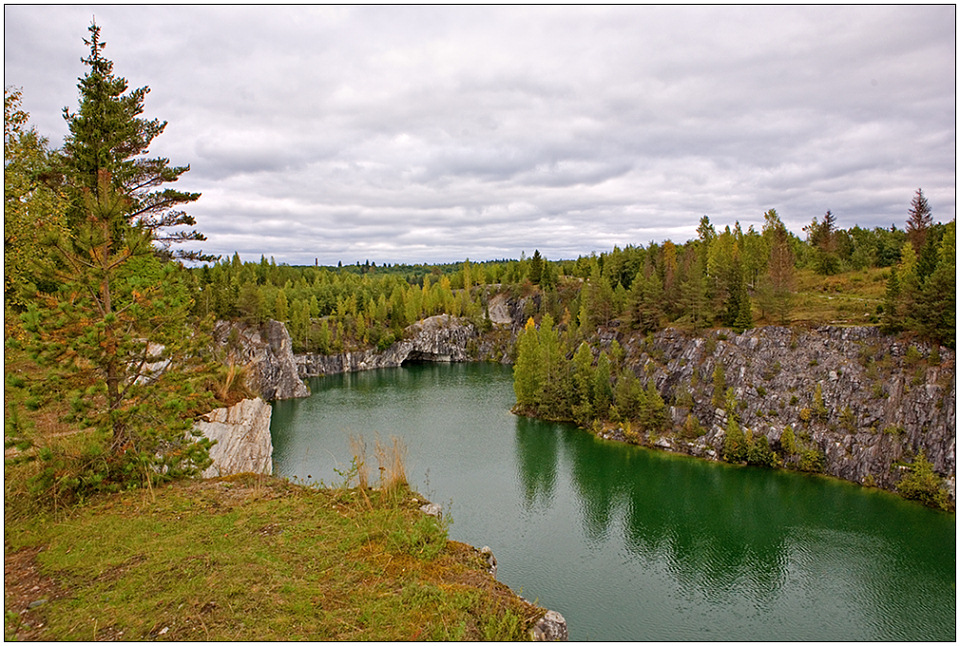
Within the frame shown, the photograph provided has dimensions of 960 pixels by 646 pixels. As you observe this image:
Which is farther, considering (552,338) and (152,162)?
(552,338)

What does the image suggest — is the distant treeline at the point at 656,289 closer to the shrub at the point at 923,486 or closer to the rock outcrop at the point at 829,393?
the rock outcrop at the point at 829,393

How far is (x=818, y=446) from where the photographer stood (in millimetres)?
32062

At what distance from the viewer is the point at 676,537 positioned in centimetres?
2364

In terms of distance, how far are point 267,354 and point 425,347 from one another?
30111mm

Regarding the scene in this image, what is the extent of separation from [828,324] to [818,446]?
978 cm

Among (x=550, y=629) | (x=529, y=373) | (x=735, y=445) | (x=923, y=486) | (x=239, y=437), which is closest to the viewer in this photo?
(x=550, y=629)

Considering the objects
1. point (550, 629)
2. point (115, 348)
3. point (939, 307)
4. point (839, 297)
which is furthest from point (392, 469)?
point (839, 297)

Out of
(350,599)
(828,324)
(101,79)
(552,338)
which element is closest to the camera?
(350,599)

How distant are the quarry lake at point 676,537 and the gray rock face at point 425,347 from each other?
1463 inches

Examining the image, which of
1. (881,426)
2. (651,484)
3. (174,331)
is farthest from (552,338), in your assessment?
(174,331)

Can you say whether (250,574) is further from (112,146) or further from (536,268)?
(536,268)

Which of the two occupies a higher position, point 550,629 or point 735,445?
point 550,629

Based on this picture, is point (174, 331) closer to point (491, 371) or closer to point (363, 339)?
point (491, 371)

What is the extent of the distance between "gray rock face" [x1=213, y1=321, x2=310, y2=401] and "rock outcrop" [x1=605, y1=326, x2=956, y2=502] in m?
37.7
